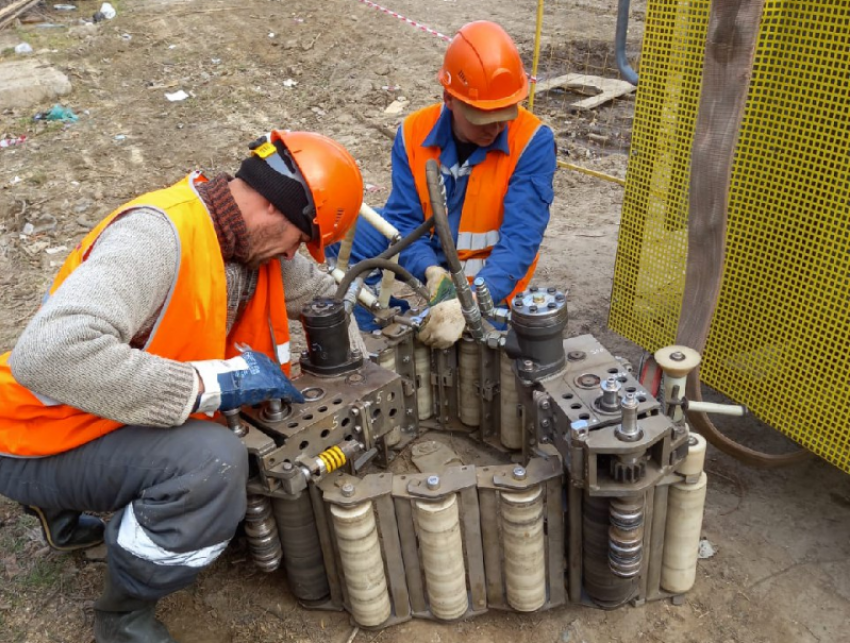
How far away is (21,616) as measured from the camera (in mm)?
2959

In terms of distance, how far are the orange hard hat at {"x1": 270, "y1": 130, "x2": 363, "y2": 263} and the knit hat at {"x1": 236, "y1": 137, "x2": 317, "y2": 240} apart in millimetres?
25

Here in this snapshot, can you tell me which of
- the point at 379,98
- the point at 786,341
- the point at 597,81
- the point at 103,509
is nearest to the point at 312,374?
the point at 103,509

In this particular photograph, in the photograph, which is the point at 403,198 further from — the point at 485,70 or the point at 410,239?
the point at 410,239

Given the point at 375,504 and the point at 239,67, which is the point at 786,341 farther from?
the point at 239,67

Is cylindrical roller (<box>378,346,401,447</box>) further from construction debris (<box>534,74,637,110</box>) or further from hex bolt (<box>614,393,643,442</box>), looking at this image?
construction debris (<box>534,74,637,110</box>)

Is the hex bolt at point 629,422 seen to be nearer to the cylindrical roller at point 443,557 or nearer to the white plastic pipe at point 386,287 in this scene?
the cylindrical roller at point 443,557

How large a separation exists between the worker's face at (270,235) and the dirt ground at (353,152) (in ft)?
4.57

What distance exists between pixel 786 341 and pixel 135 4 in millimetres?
13927

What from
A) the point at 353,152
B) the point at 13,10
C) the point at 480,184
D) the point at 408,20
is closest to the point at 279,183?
the point at 480,184

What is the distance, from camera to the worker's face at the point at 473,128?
3907 mm

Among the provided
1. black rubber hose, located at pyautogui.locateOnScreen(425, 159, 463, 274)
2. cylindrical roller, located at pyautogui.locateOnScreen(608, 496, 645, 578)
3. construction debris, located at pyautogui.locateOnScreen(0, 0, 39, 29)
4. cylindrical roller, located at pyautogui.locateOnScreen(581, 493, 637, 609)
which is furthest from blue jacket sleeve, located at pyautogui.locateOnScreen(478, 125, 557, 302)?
construction debris, located at pyautogui.locateOnScreen(0, 0, 39, 29)

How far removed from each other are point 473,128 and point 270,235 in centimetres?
167

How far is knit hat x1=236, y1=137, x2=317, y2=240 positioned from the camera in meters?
2.55

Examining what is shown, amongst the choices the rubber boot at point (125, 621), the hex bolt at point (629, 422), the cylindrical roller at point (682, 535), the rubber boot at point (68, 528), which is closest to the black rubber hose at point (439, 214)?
the hex bolt at point (629, 422)
